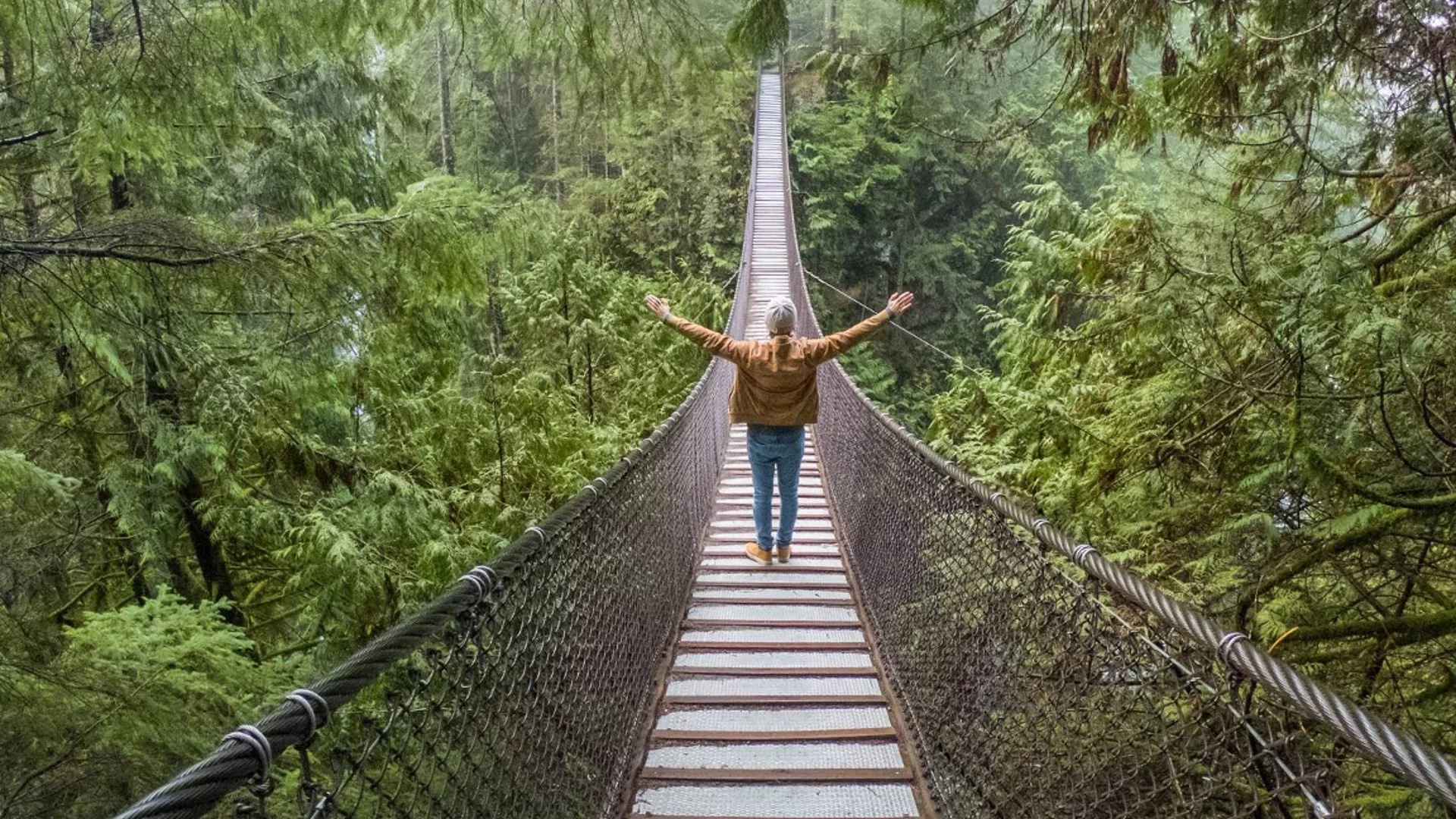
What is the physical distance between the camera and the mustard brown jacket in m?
2.53

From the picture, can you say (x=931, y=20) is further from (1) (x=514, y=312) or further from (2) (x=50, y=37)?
(1) (x=514, y=312)

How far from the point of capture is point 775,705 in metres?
2.03

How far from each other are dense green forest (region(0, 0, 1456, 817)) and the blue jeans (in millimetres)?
914

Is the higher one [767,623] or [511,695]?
[511,695]

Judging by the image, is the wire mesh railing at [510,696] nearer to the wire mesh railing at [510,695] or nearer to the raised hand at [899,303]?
the wire mesh railing at [510,695]

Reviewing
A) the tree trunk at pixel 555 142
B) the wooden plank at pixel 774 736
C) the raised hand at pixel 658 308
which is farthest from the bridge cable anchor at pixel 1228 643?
the tree trunk at pixel 555 142

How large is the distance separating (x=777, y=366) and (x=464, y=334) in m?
2.58

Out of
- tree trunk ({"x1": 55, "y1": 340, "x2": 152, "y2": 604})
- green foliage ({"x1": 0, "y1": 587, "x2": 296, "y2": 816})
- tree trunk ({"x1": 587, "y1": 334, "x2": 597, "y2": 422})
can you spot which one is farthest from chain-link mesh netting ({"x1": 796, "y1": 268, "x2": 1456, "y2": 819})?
tree trunk ({"x1": 587, "y1": 334, "x2": 597, "y2": 422})

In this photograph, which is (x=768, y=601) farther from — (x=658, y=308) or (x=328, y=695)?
(x=328, y=695)

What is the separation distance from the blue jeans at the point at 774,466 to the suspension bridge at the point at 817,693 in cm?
23

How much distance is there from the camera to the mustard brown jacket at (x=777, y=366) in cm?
253

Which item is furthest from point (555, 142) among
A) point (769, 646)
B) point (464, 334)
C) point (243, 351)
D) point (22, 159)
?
point (769, 646)

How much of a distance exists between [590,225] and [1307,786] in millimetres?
12139

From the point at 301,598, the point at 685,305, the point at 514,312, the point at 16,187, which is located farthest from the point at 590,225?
the point at 16,187
